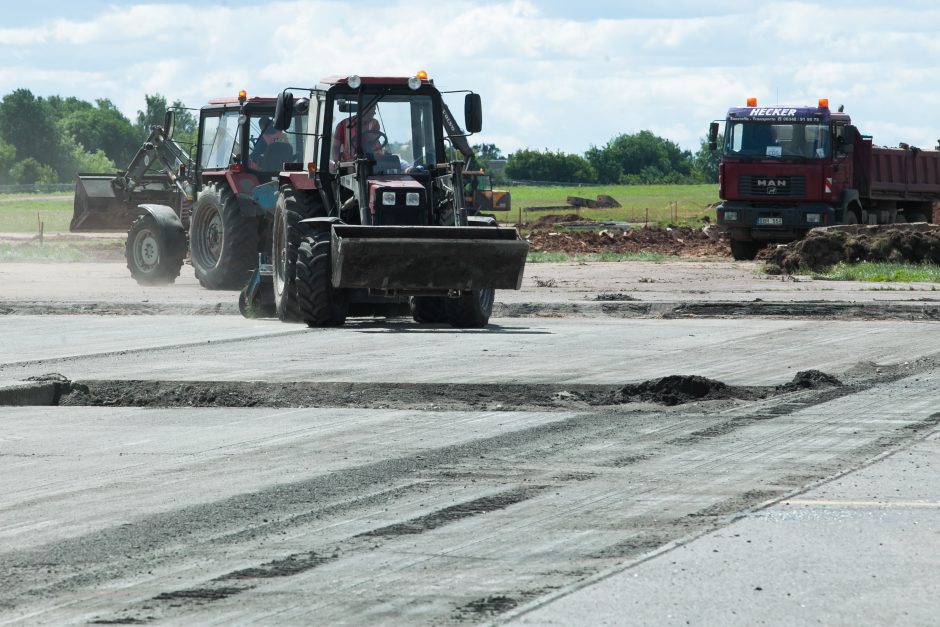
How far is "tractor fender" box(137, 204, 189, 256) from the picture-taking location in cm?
2448

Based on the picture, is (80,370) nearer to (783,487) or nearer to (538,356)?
(538,356)

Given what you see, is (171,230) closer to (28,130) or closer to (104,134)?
(28,130)

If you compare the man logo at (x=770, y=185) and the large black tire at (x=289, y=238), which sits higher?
the man logo at (x=770, y=185)

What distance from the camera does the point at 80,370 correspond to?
507 inches

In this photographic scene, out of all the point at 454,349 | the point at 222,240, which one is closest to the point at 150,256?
the point at 222,240

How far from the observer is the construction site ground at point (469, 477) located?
565 cm

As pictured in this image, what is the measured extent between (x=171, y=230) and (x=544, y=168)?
11150 centimetres

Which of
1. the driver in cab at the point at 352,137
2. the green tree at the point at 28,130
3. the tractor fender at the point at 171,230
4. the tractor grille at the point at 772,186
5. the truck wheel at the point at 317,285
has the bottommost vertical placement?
the truck wheel at the point at 317,285

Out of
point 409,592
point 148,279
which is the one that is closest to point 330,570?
point 409,592

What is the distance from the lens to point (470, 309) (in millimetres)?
17609

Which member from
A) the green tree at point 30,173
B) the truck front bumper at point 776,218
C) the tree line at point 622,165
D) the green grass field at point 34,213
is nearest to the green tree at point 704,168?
the tree line at point 622,165

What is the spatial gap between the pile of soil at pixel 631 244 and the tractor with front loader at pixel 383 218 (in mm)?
21840

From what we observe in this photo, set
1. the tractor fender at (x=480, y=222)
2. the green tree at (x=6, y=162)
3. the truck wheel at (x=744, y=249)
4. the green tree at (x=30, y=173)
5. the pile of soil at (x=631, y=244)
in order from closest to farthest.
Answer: the tractor fender at (x=480, y=222) → the truck wheel at (x=744, y=249) → the pile of soil at (x=631, y=244) → the green tree at (x=30, y=173) → the green tree at (x=6, y=162)

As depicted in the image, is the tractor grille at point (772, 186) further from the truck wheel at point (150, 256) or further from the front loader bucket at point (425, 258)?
the front loader bucket at point (425, 258)
